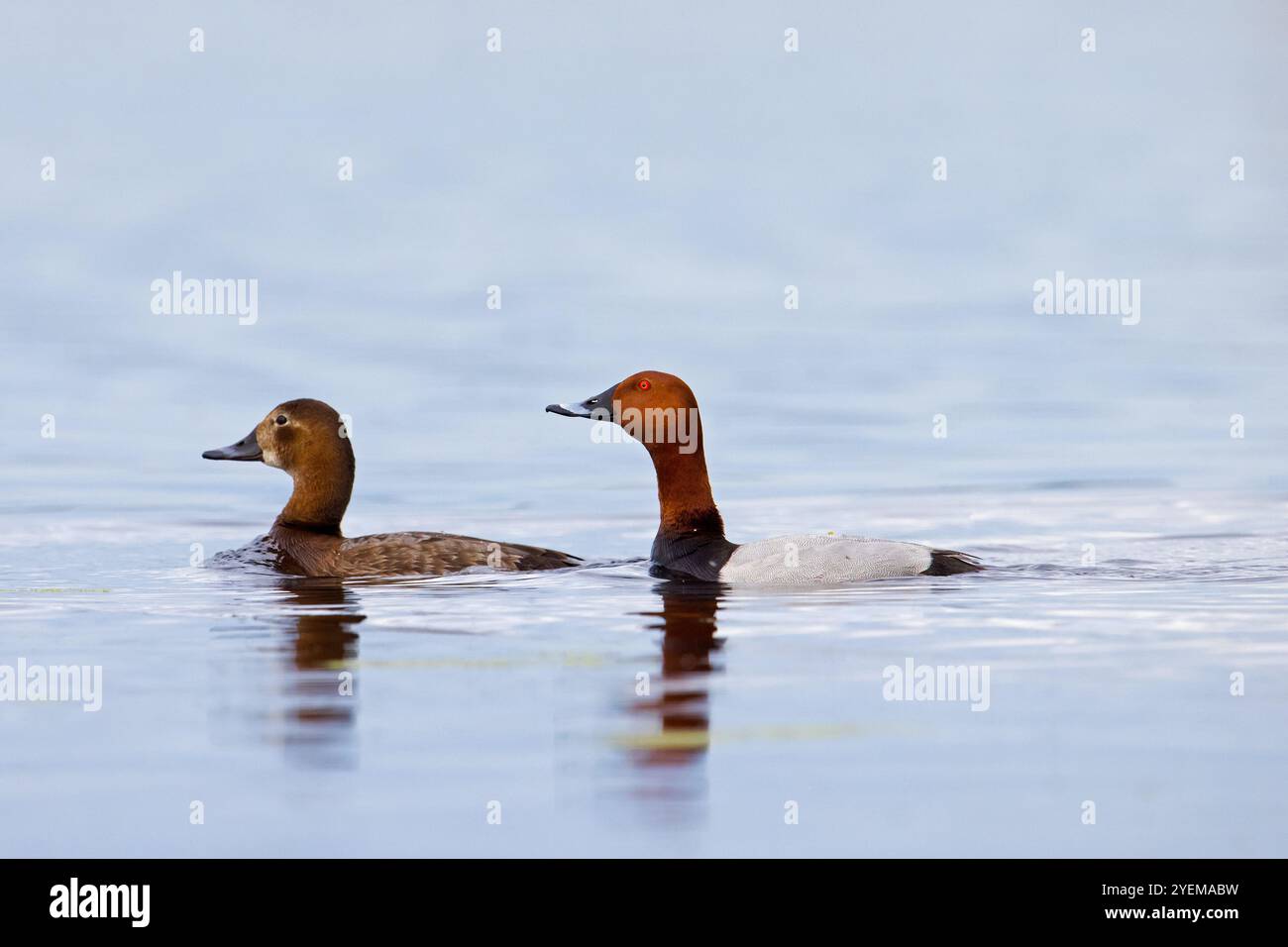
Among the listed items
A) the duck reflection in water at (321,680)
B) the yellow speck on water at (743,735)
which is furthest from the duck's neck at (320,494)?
the yellow speck on water at (743,735)

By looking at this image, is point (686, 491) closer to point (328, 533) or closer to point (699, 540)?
point (699, 540)

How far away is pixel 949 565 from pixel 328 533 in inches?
146

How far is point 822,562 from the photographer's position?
395 inches

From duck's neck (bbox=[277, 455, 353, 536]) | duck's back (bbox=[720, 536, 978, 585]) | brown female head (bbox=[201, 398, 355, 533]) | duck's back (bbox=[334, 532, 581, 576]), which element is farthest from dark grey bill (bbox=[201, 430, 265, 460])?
duck's back (bbox=[720, 536, 978, 585])

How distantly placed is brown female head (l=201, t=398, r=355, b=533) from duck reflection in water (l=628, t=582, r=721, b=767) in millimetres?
2742

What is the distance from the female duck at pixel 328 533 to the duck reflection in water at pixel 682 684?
1.59 metres

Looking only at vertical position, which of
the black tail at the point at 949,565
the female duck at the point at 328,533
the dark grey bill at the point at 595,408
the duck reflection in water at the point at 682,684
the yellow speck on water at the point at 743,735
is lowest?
the yellow speck on water at the point at 743,735

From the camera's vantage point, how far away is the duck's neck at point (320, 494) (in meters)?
11.4

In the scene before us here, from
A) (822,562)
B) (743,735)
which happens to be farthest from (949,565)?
(743,735)

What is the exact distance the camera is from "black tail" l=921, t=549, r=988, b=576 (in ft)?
33.7

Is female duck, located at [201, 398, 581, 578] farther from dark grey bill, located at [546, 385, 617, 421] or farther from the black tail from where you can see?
the black tail

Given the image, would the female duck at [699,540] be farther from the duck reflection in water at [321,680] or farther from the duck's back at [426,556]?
the duck reflection in water at [321,680]

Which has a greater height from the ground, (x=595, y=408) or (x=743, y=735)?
(x=595, y=408)
